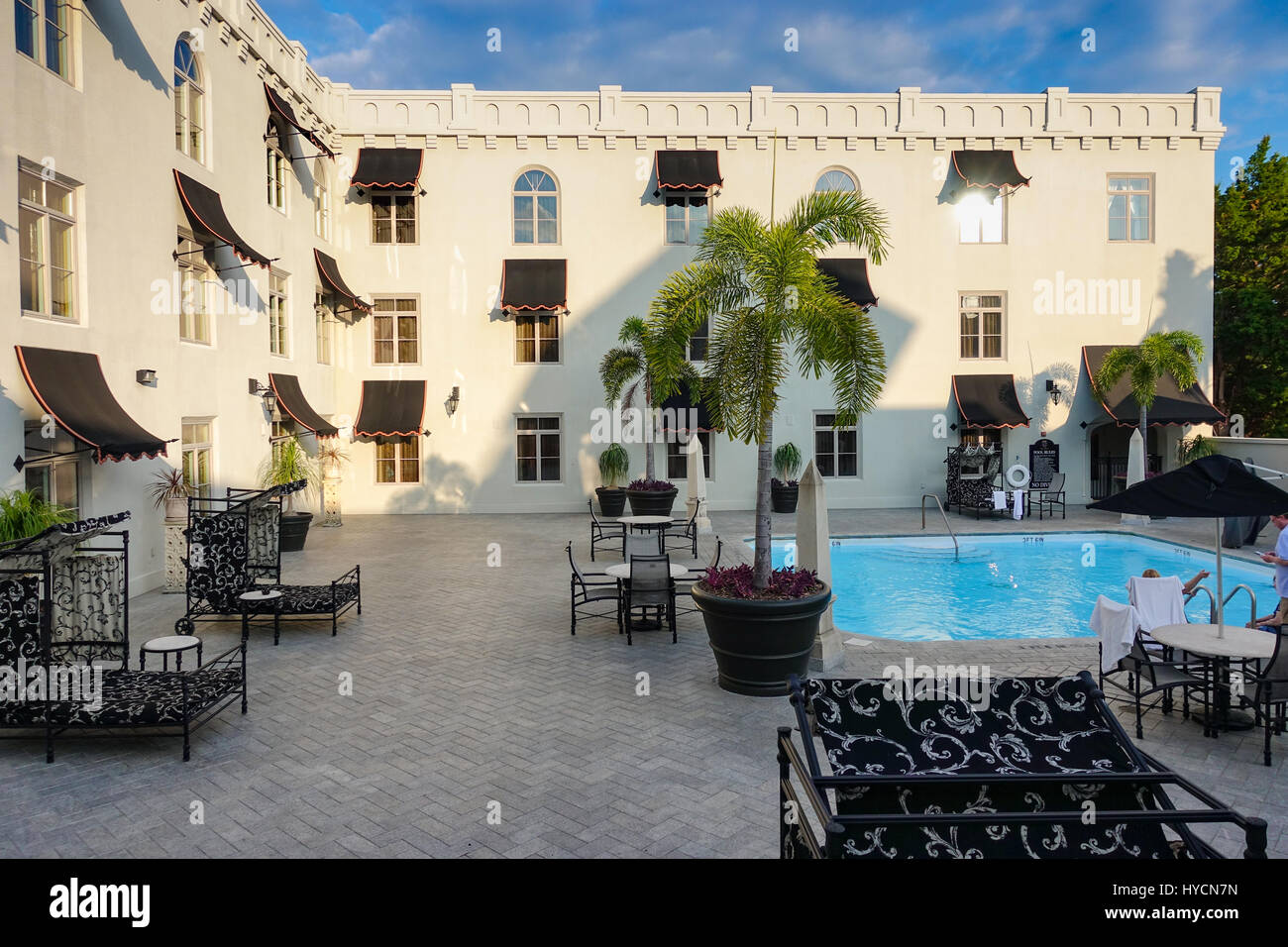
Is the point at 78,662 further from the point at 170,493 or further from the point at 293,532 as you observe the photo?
the point at 293,532

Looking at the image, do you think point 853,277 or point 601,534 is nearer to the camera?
point 601,534

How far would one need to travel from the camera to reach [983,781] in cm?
335

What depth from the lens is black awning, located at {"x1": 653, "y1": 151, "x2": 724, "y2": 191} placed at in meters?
21.8

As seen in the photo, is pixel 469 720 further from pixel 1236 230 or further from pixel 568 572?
pixel 1236 230

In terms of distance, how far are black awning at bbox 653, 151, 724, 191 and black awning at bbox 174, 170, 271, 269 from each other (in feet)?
36.1

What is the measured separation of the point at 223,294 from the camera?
1527cm

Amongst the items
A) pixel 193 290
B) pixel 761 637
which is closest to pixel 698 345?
pixel 193 290

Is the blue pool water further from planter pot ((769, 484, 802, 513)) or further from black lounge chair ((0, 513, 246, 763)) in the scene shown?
Result: black lounge chair ((0, 513, 246, 763))

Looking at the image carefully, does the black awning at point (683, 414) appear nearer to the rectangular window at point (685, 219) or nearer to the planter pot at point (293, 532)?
the rectangular window at point (685, 219)

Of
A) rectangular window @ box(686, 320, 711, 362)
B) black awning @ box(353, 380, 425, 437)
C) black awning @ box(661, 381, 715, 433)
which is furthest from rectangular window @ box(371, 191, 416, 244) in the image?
black awning @ box(661, 381, 715, 433)

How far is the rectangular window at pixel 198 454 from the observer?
558 inches

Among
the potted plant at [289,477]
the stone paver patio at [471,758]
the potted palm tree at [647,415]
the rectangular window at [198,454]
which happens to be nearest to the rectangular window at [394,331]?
the potted plant at [289,477]

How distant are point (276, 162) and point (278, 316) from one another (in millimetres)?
3306
